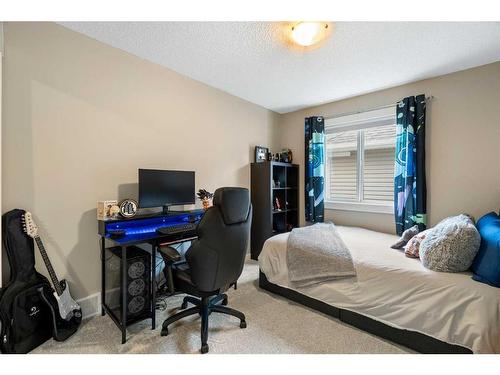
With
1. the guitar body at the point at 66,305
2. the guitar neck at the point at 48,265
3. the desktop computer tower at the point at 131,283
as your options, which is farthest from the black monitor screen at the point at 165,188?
the guitar body at the point at 66,305

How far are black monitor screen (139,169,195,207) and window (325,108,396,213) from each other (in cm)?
229

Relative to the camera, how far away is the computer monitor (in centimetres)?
212

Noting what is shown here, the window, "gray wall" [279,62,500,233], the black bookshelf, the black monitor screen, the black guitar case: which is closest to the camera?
the black guitar case

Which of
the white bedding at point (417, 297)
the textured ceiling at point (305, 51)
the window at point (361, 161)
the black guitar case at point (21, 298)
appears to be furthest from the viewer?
the window at point (361, 161)

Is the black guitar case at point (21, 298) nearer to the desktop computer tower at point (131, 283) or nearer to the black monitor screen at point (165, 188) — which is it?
the desktop computer tower at point (131, 283)

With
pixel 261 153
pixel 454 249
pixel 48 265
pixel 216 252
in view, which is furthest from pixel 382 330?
pixel 261 153

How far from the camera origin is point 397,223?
2875mm

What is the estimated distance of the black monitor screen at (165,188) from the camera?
6.94 ft

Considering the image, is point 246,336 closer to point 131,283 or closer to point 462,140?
point 131,283

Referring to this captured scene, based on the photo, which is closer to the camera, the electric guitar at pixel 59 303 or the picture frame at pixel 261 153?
the electric guitar at pixel 59 303

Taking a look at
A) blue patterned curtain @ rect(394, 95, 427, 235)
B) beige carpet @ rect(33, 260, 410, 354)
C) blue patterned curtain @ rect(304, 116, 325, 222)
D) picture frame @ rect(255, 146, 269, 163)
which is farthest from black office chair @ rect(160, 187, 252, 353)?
blue patterned curtain @ rect(394, 95, 427, 235)

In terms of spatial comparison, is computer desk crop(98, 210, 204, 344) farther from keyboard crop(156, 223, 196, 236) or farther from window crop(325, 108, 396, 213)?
window crop(325, 108, 396, 213)
